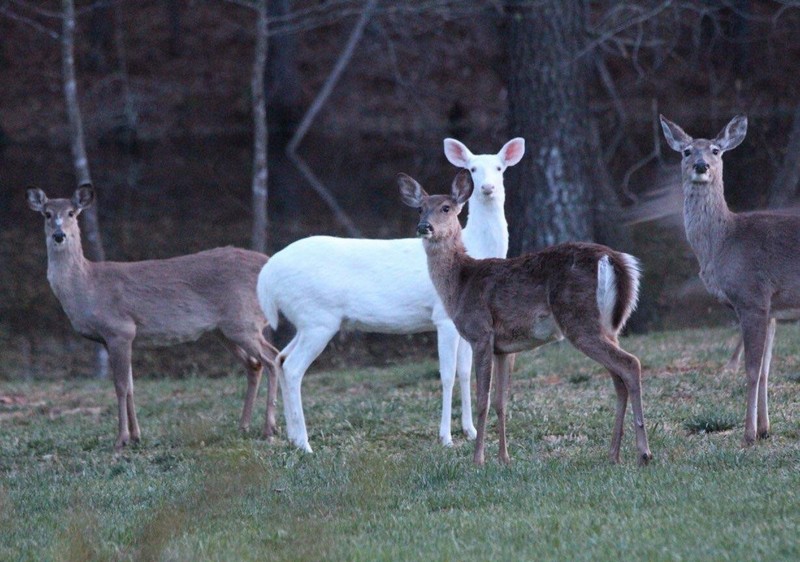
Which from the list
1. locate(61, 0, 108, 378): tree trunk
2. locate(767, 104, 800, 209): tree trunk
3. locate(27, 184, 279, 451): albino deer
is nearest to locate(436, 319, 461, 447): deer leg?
locate(27, 184, 279, 451): albino deer

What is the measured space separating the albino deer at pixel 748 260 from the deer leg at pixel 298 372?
8.82 feet

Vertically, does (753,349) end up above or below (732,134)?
below

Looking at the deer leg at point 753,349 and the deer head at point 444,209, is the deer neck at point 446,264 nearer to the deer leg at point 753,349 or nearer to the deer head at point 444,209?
the deer head at point 444,209

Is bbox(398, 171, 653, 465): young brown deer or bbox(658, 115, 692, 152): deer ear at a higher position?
bbox(658, 115, 692, 152): deer ear

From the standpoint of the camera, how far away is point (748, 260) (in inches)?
303

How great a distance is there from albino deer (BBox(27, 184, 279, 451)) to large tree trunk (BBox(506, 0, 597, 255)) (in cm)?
463

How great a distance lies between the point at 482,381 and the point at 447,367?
51.6 inches

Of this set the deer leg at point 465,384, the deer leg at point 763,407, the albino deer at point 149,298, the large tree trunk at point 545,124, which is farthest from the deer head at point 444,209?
the large tree trunk at point 545,124

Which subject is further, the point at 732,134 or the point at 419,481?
the point at 732,134

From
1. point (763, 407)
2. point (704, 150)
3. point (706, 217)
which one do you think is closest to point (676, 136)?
point (704, 150)

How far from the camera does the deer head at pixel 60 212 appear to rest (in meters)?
10.3

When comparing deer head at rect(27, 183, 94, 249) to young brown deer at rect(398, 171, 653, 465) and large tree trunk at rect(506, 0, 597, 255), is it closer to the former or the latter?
young brown deer at rect(398, 171, 653, 465)

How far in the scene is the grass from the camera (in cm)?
525

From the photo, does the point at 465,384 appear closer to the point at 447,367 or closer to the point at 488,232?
the point at 447,367
